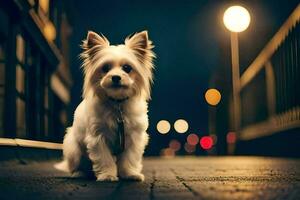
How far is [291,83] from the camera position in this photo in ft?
41.6

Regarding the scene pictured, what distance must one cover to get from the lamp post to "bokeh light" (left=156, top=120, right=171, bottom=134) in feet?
290

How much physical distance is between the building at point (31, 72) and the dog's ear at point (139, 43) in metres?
6.55

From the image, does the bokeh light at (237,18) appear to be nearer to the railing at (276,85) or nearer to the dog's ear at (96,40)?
the railing at (276,85)

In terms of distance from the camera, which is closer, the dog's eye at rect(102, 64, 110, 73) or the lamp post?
the dog's eye at rect(102, 64, 110, 73)

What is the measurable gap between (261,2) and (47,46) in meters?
7.64

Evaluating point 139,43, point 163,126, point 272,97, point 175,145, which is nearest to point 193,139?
point 175,145

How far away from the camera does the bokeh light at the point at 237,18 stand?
770 inches

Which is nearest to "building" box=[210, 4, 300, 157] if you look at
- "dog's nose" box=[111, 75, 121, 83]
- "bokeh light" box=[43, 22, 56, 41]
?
"bokeh light" box=[43, 22, 56, 41]

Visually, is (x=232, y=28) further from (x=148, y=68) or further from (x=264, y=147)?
(x=148, y=68)

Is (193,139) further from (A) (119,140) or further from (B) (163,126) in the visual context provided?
(A) (119,140)

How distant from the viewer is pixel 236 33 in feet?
70.2

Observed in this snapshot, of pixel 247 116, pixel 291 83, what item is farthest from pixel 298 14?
pixel 247 116

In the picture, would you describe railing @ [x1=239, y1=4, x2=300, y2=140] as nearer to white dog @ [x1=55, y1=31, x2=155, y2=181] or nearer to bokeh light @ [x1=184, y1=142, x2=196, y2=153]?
white dog @ [x1=55, y1=31, x2=155, y2=181]

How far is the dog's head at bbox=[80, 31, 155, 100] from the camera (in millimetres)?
6098
